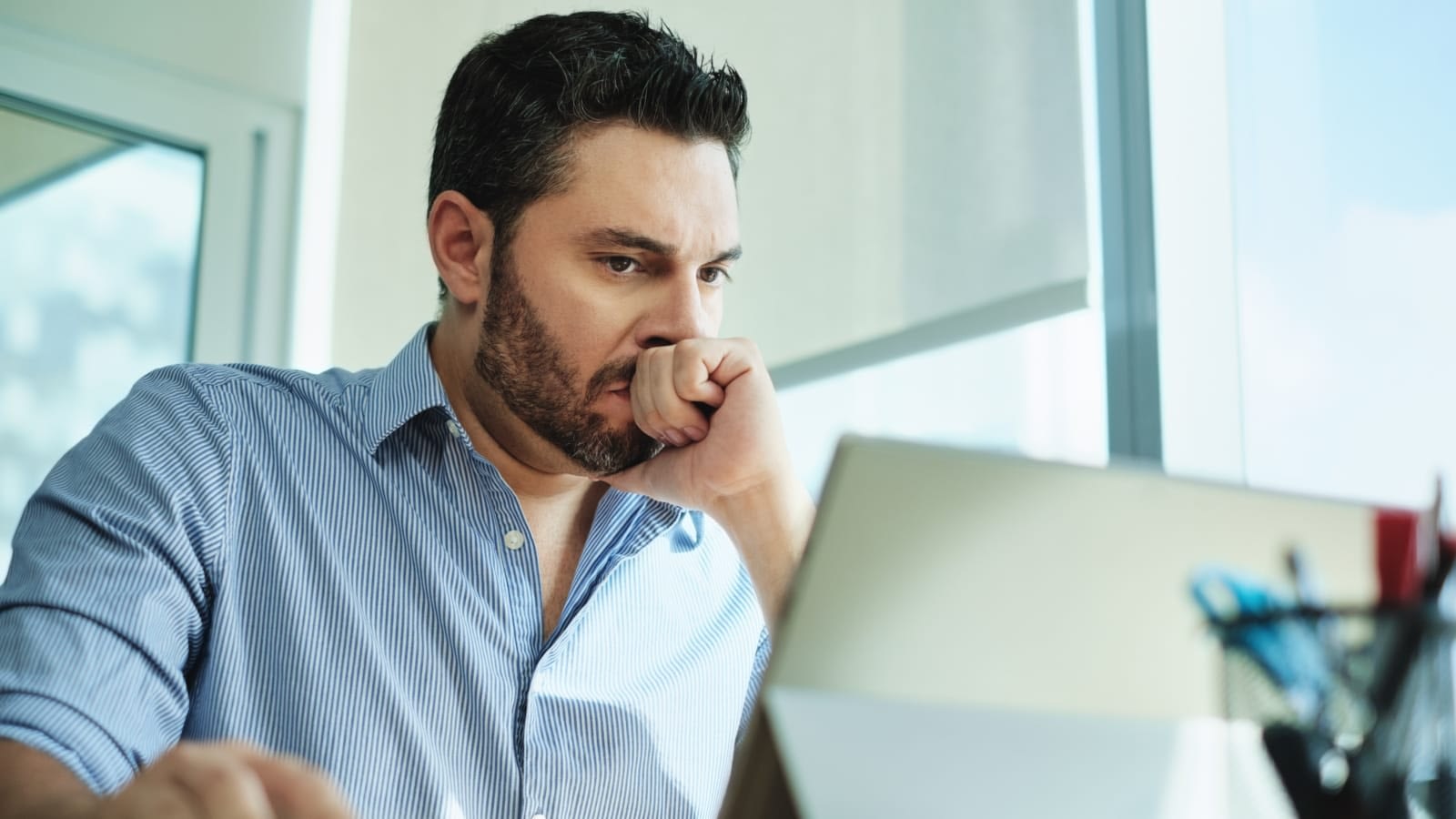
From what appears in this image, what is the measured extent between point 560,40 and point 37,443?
1588 millimetres

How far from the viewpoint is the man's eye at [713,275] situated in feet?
4.94

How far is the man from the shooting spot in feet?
3.43

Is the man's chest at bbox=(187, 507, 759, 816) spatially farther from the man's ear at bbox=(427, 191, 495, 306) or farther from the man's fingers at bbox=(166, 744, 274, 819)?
the man's fingers at bbox=(166, 744, 274, 819)

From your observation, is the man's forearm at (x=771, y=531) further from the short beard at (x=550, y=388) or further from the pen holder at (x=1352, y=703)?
the pen holder at (x=1352, y=703)

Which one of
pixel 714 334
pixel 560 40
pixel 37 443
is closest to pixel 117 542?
pixel 714 334

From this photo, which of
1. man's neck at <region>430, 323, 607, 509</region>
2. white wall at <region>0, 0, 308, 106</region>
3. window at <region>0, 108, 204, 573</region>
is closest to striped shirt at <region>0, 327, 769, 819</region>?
man's neck at <region>430, 323, 607, 509</region>

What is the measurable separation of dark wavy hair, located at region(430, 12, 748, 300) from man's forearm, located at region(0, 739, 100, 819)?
83 centimetres

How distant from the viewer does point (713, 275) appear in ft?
5.00

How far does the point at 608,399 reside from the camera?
1.45 metres

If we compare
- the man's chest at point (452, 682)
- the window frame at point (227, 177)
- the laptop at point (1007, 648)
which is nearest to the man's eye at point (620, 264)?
the man's chest at point (452, 682)

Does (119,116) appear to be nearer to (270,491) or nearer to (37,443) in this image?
(37,443)

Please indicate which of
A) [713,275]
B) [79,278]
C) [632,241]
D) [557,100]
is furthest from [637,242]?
[79,278]

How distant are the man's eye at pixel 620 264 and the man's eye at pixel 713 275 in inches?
3.2

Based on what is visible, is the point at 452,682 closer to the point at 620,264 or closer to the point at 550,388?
the point at 550,388
